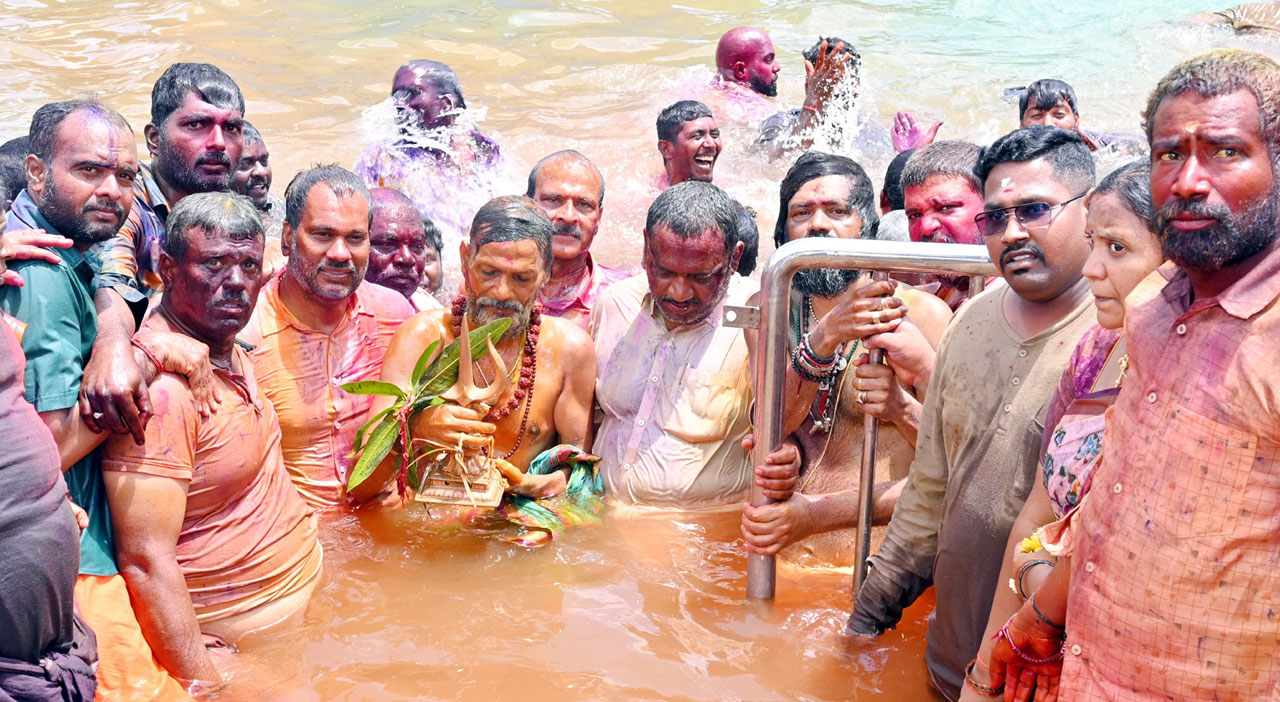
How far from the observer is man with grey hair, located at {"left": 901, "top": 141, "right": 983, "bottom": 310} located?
4531 millimetres

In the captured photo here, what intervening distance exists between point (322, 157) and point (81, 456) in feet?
28.7

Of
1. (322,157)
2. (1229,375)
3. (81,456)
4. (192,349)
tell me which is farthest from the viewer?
(322,157)

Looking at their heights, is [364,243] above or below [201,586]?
above

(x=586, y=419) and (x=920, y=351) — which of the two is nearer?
(x=920, y=351)

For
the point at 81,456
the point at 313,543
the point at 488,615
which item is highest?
the point at 81,456

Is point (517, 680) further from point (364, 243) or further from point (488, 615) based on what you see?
point (364, 243)

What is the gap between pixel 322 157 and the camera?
1159 centimetres

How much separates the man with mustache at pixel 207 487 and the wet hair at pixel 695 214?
1564 mm

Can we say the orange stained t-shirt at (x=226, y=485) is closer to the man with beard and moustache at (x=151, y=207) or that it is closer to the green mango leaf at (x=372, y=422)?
the man with beard and moustache at (x=151, y=207)

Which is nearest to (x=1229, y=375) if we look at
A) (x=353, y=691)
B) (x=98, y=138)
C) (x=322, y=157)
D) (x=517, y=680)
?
(x=517, y=680)

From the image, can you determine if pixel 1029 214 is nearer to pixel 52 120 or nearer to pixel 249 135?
pixel 52 120

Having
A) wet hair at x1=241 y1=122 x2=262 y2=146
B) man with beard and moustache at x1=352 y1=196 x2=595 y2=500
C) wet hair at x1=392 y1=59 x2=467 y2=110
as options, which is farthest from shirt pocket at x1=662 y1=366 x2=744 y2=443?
wet hair at x1=392 y1=59 x2=467 y2=110

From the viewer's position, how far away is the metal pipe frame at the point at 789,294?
338cm

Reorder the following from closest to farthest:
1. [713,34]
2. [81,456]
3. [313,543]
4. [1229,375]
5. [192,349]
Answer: [1229,375]
[81,456]
[192,349]
[313,543]
[713,34]
